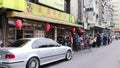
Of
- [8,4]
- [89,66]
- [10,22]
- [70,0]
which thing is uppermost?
[70,0]

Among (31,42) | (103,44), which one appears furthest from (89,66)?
(103,44)

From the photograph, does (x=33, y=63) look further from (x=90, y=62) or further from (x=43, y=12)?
(x=43, y=12)

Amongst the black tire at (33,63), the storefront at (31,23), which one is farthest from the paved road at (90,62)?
the storefront at (31,23)

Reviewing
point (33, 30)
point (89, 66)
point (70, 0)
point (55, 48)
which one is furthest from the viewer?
point (70, 0)

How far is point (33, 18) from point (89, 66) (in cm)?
533

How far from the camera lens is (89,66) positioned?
1139 cm

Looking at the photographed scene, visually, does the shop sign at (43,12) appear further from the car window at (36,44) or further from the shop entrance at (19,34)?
the car window at (36,44)

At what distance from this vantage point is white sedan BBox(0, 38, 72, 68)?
9.27 meters

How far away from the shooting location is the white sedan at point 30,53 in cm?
927

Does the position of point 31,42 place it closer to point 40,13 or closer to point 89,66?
point 89,66

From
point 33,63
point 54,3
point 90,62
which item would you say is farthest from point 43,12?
point 33,63

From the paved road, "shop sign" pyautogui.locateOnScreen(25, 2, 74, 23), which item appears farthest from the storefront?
the paved road

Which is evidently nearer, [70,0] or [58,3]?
[58,3]

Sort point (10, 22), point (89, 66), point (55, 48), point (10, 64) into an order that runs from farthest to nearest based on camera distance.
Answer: point (10, 22) < point (55, 48) < point (89, 66) < point (10, 64)
